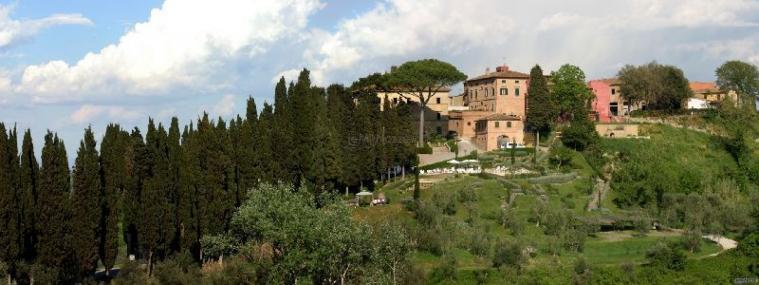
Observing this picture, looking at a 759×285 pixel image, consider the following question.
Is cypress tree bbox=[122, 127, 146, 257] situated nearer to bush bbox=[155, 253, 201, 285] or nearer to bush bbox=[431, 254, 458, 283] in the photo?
bush bbox=[155, 253, 201, 285]

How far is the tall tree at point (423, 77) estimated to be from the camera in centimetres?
7738

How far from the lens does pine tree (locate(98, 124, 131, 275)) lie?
1570 inches

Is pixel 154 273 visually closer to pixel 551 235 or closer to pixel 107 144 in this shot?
pixel 107 144

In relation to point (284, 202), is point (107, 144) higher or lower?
higher

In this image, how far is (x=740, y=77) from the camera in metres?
87.3

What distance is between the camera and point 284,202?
38.7m

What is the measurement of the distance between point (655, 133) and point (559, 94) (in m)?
8.97

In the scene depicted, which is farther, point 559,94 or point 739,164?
point 559,94

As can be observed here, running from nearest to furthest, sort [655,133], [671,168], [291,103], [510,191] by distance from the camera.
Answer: [291,103] → [510,191] → [671,168] → [655,133]

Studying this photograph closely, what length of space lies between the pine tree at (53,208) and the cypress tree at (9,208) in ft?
3.10

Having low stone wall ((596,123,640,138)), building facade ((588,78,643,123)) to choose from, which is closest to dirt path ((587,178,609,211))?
low stone wall ((596,123,640,138))

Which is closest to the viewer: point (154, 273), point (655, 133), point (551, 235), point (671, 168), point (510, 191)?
point (154, 273)

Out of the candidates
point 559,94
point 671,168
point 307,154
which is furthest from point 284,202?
point 559,94

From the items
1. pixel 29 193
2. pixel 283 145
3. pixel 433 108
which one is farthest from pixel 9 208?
pixel 433 108
